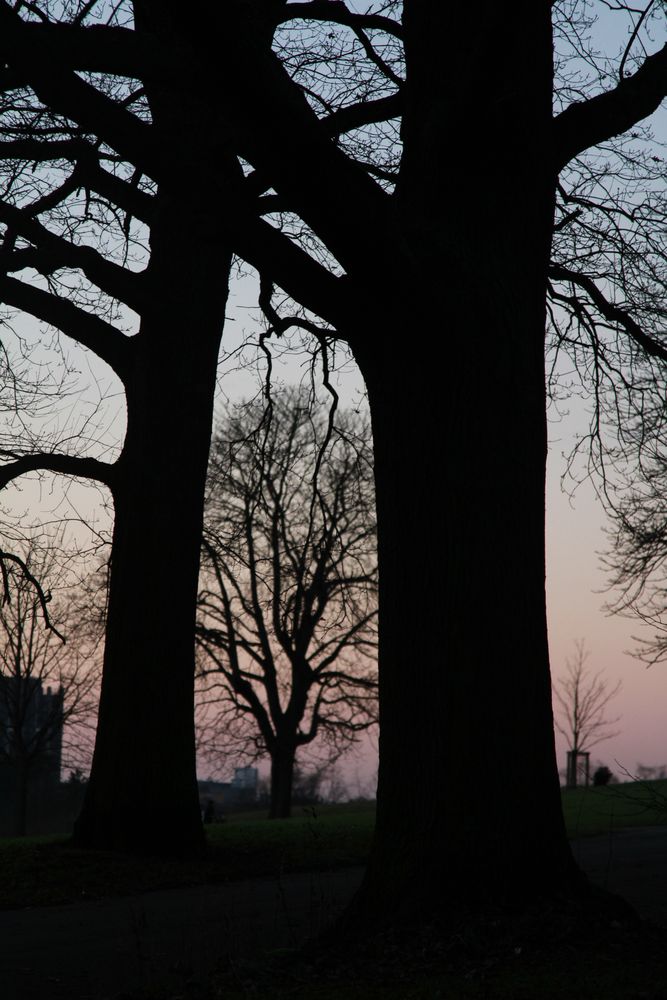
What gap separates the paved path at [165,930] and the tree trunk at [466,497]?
1083 mm

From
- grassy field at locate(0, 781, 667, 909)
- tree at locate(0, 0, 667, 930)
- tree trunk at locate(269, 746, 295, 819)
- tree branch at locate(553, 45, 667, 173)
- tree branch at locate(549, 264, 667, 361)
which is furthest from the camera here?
tree trunk at locate(269, 746, 295, 819)

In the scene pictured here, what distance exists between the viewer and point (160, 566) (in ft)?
36.4

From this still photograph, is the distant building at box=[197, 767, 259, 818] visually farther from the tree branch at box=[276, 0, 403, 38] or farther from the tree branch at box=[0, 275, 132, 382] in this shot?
the tree branch at box=[276, 0, 403, 38]

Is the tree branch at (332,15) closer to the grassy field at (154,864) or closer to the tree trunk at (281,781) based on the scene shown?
the grassy field at (154,864)

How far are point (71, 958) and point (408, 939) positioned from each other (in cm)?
237

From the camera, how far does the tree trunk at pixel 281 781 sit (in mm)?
30359

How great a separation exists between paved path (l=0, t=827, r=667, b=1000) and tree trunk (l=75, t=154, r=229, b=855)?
154cm

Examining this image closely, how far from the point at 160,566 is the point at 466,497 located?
5.68 meters

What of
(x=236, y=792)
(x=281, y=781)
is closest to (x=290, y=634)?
(x=281, y=781)

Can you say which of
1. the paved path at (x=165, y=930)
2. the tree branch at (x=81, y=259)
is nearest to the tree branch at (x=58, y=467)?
the tree branch at (x=81, y=259)

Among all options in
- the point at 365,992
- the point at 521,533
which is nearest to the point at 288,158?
the point at 521,533

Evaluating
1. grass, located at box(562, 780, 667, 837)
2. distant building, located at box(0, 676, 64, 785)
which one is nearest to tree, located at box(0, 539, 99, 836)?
distant building, located at box(0, 676, 64, 785)

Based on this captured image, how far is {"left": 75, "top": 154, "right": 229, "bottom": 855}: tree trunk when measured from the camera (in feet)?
35.4

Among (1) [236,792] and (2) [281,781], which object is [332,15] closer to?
(2) [281,781]
